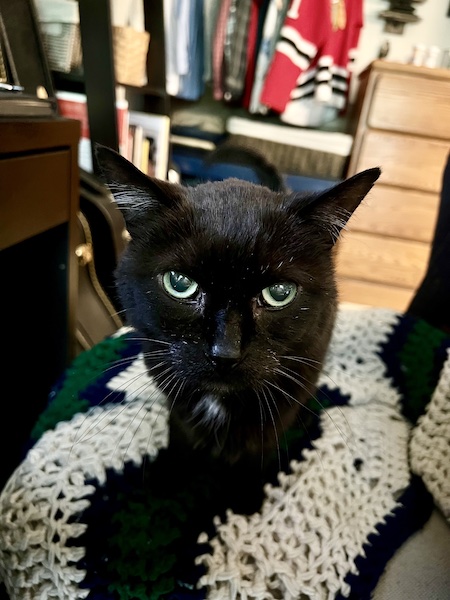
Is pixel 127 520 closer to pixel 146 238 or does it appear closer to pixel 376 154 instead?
pixel 146 238

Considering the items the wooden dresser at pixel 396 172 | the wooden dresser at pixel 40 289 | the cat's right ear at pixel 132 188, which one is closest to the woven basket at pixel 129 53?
the wooden dresser at pixel 40 289

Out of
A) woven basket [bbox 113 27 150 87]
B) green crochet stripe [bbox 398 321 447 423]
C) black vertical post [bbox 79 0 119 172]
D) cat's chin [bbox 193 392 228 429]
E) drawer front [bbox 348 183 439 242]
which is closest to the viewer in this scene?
cat's chin [bbox 193 392 228 429]

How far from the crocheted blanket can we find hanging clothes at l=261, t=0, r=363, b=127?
140cm

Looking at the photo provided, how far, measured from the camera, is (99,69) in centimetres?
122

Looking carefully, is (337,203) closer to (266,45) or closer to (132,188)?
(132,188)

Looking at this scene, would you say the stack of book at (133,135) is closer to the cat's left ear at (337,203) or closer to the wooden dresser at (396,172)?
the wooden dresser at (396,172)

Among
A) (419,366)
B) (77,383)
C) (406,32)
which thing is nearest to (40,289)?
(77,383)

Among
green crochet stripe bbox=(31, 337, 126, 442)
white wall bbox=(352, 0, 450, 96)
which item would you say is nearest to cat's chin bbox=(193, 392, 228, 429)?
green crochet stripe bbox=(31, 337, 126, 442)

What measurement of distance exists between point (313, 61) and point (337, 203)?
5.49 ft

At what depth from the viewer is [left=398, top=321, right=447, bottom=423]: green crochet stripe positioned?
0.82m

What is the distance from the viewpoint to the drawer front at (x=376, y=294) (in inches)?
82.3

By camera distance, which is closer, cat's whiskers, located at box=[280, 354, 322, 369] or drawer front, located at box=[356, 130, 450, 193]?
cat's whiskers, located at box=[280, 354, 322, 369]

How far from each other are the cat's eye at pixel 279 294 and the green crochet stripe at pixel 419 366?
44 centimetres

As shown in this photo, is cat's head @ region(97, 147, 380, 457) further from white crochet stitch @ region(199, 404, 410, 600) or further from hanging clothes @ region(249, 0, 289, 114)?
hanging clothes @ region(249, 0, 289, 114)
